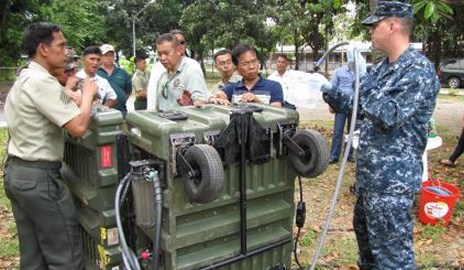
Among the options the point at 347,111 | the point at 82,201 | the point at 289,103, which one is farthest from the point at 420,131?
the point at 82,201

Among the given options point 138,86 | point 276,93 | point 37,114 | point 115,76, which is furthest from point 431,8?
point 138,86

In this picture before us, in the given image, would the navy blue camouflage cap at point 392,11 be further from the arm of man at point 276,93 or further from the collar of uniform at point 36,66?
the collar of uniform at point 36,66

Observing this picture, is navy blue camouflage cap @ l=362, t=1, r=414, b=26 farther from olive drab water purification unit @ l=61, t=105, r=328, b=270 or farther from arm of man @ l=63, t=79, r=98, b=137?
arm of man @ l=63, t=79, r=98, b=137

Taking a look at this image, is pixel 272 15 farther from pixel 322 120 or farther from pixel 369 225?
pixel 369 225

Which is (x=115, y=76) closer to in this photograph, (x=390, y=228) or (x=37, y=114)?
(x=37, y=114)

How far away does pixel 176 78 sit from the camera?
4.23 metres

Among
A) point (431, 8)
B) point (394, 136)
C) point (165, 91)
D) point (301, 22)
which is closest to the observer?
point (394, 136)

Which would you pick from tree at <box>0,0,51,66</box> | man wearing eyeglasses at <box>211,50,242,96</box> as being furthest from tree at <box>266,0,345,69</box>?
man wearing eyeglasses at <box>211,50,242,96</box>

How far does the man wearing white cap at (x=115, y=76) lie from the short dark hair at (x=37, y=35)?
2.90 metres

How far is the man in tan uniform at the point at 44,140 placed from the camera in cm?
262

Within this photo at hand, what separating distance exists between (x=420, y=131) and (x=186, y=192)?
1.47m

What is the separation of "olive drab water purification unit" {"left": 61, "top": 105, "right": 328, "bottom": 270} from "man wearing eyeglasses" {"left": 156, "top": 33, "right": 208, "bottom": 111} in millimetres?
1264

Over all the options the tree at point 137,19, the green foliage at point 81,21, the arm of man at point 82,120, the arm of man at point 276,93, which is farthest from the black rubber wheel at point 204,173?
the tree at point 137,19

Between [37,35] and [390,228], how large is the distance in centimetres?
244
